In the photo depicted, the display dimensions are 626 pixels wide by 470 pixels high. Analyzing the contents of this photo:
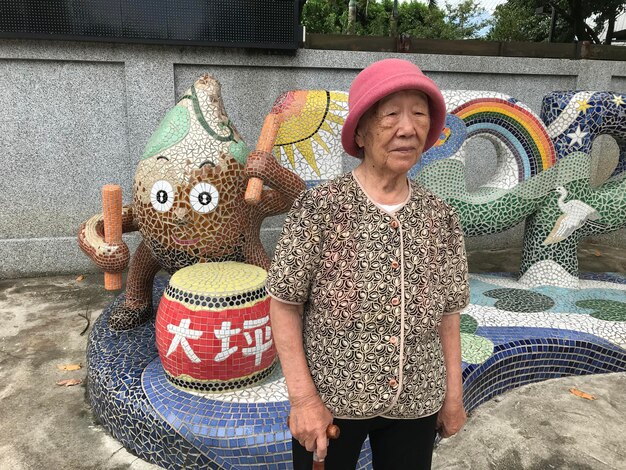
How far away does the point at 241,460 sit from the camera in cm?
212

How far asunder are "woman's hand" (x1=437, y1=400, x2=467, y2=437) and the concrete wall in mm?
4319

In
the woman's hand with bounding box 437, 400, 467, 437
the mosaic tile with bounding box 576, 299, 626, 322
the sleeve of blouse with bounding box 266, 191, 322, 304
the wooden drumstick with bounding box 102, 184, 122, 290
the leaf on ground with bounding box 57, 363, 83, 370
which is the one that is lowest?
Result: the leaf on ground with bounding box 57, 363, 83, 370

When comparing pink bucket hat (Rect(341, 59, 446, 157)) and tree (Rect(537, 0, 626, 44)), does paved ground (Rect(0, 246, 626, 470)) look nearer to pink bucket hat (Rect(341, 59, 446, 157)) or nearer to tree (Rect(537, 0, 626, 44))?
pink bucket hat (Rect(341, 59, 446, 157))

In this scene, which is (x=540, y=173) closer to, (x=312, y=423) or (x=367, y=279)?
(x=367, y=279)

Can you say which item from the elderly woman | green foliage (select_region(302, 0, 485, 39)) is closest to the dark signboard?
A: the elderly woman

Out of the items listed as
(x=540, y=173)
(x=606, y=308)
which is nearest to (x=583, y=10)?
(x=540, y=173)

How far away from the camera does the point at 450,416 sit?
1.38 meters

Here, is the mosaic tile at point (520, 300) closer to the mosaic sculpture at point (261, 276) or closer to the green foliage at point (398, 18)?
the mosaic sculpture at point (261, 276)

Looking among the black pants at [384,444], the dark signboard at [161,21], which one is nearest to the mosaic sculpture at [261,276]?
the black pants at [384,444]

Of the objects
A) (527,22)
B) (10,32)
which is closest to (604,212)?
(10,32)

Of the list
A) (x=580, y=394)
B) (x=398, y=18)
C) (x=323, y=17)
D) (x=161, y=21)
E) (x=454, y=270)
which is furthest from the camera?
(x=398, y=18)

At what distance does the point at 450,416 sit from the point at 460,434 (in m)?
1.37

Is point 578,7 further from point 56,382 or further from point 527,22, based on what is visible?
point 56,382

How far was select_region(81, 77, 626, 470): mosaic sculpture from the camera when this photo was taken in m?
2.29
